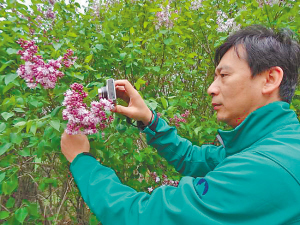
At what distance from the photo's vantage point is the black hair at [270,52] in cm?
116

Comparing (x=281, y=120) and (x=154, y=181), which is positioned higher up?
(x=281, y=120)

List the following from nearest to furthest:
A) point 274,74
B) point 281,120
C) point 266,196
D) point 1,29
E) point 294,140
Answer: point 266,196 → point 294,140 → point 281,120 → point 274,74 → point 1,29

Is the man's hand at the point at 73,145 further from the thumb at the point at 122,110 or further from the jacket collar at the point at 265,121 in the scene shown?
the jacket collar at the point at 265,121

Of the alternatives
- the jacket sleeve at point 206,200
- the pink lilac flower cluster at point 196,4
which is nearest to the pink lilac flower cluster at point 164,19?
the pink lilac flower cluster at point 196,4

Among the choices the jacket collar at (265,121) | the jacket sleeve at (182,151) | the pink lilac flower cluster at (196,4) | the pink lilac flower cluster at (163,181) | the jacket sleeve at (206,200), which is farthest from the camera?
→ the pink lilac flower cluster at (196,4)

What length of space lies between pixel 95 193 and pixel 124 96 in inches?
29.9

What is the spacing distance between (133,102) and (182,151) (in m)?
0.50

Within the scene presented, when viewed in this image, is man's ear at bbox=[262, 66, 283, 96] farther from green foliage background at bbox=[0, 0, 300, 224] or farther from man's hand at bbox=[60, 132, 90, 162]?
man's hand at bbox=[60, 132, 90, 162]

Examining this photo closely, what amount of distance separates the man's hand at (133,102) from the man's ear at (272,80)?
72 centimetres

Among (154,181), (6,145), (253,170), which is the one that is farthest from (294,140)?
(154,181)

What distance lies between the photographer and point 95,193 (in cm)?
95

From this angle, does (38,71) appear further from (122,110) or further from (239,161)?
(239,161)

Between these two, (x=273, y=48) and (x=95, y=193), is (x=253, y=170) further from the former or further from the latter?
(x=273, y=48)

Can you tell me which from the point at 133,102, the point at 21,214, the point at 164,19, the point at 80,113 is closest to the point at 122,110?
the point at 133,102
